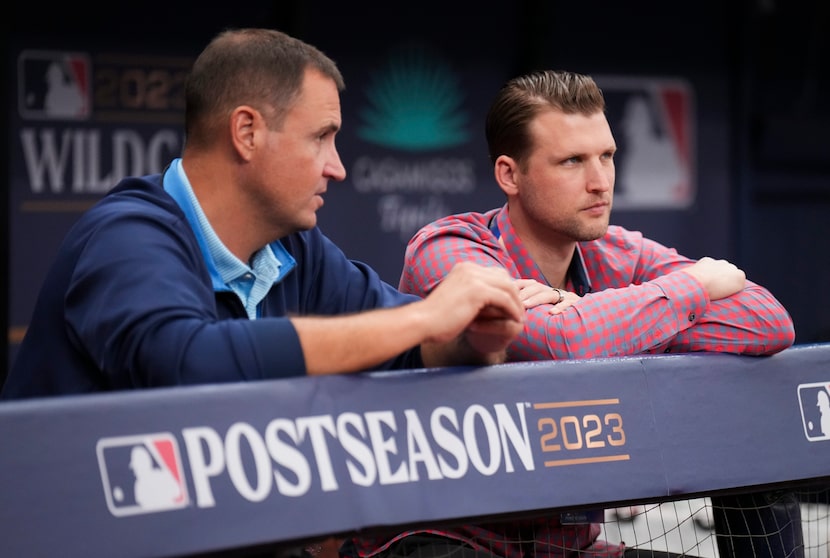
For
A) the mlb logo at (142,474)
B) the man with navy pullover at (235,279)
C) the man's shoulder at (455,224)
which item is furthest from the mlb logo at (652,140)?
the mlb logo at (142,474)

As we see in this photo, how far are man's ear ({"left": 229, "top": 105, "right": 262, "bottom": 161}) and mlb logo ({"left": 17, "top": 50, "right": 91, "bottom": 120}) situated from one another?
337 cm

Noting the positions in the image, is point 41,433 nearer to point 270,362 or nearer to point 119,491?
point 119,491

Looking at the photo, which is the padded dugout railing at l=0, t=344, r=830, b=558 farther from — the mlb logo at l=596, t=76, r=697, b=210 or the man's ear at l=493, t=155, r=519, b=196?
the mlb logo at l=596, t=76, r=697, b=210

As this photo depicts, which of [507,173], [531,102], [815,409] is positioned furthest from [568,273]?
[815,409]

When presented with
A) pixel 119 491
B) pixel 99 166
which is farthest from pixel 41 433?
pixel 99 166

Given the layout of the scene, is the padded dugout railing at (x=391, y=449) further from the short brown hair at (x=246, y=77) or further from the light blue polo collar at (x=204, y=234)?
the short brown hair at (x=246, y=77)

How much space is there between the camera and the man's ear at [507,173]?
2.91 meters

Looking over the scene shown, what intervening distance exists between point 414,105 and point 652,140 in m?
1.50

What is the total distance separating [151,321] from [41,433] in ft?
0.91

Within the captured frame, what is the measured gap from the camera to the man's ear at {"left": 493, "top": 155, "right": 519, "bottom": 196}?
2912mm

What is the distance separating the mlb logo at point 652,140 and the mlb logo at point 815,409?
14.0 ft

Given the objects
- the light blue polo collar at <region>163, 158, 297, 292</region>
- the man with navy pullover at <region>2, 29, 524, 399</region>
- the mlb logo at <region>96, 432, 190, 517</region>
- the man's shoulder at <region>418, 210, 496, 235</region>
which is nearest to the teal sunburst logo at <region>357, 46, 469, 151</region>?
the man's shoulder at <region>418, 210, 496, 235</region>

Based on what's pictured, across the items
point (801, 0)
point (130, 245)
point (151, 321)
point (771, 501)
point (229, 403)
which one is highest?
point (801, 0)

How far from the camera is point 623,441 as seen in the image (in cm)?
215
